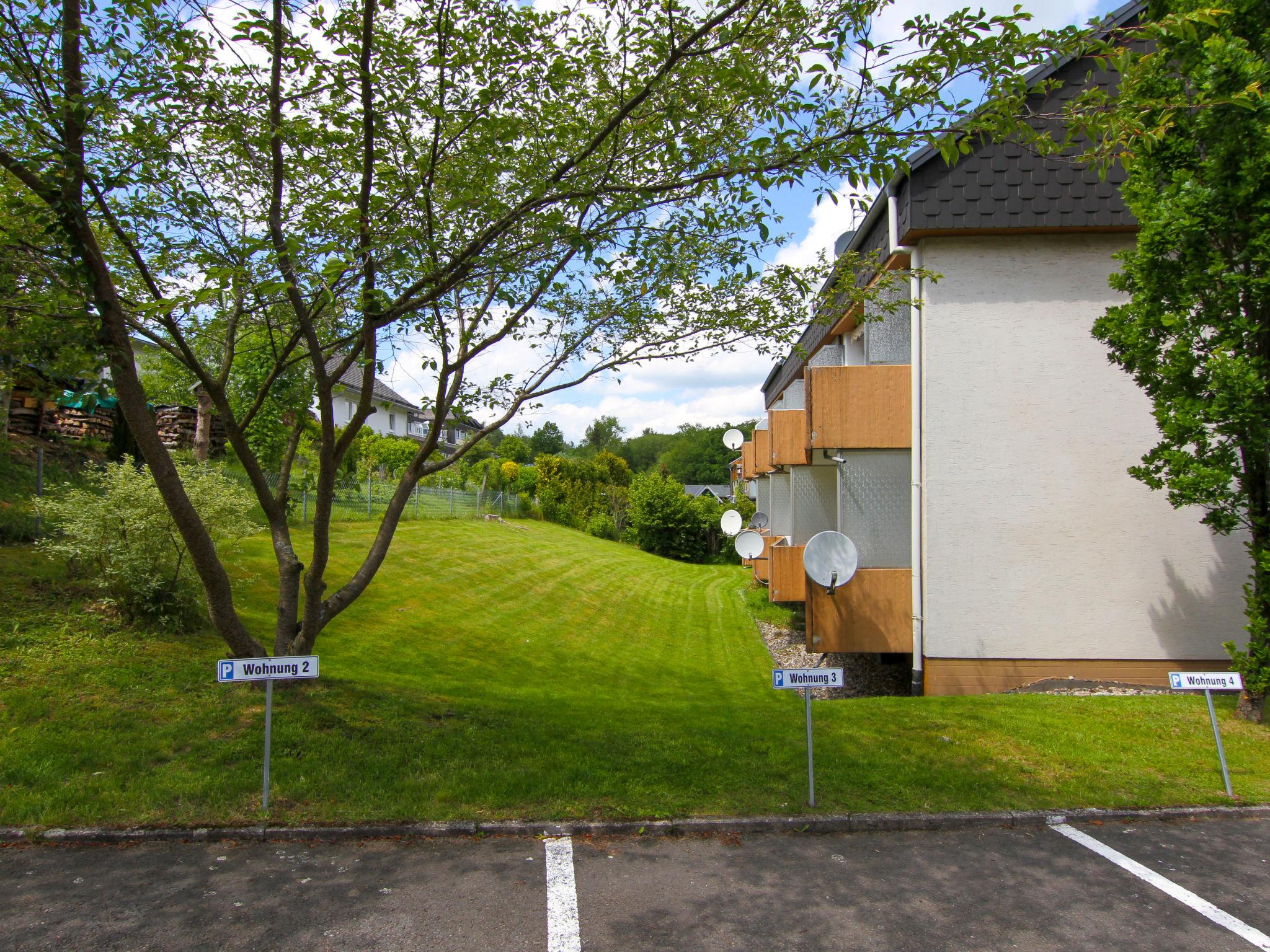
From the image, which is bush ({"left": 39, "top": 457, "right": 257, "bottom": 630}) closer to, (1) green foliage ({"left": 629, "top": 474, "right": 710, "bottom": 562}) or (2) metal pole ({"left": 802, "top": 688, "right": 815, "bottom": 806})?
(2) metal pole ({"left": 802, "top": 688, "right": 815, "bottom": 806})

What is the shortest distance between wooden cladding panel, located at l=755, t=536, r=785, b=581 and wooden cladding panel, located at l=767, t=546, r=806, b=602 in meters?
2.92

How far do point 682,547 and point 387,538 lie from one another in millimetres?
35899

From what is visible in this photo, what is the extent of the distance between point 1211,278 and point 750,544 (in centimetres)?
1291

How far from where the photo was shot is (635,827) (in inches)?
217

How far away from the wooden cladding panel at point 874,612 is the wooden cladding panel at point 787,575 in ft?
14.8

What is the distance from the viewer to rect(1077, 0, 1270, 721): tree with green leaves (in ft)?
25.0

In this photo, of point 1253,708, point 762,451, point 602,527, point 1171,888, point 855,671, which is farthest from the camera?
point 602,527

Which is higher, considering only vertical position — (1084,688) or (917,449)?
(917,449)

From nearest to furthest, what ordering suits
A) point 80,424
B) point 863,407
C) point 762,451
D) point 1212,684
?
1. point 1212,684
2. point 863,407
3. point 80,424
4. point 762,451

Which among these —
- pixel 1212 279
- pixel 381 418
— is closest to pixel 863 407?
pixel 1212 279

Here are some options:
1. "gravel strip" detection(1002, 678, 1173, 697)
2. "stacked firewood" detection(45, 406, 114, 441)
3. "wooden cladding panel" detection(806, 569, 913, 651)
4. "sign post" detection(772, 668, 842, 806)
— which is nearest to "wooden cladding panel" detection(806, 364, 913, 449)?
"wooden cladding panel" detection(806, 569, 913, 651)

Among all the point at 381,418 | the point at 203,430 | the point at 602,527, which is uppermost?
the point at 381,418

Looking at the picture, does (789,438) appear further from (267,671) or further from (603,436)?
(603,436)

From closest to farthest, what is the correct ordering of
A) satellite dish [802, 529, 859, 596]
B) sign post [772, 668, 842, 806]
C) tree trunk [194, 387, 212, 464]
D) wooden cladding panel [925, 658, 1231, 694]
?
sign post [772, 668, 842, 806]
wooden cladding panel [925, 658, 1231, 694]
satellite dish [802, 529, 859, 596]
tree trunk [194, 387, 212, 464]
